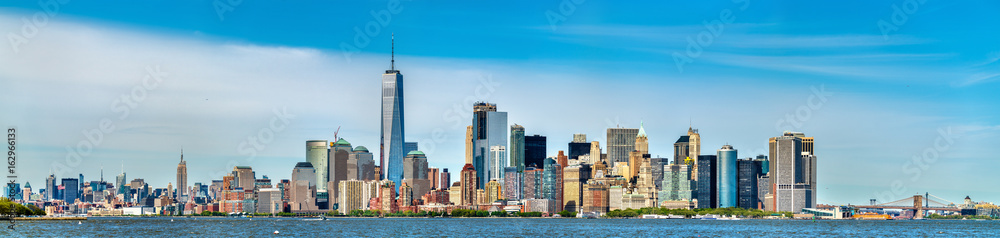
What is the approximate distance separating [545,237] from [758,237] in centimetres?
3042

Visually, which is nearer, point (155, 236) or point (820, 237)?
point (155, 236)

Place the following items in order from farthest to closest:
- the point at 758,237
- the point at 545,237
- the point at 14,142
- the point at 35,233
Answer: the point at 758,237 → the point at 545,237 → the point at 35,233 → the point at 14,142

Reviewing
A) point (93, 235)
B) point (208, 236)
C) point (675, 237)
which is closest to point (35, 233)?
point (93, 235)

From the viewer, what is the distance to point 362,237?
13788 centimetres

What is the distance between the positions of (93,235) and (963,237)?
113662 mm

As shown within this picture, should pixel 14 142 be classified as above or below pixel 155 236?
above

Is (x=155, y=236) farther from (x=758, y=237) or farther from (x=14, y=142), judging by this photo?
(x=758, y=237)

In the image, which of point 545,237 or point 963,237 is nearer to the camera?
point 545,237

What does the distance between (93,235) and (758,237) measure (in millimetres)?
83416

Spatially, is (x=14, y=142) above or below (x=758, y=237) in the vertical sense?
above

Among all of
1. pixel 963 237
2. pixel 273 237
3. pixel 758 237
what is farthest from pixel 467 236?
pixel 963 237

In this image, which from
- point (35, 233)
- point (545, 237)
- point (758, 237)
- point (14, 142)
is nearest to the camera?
point (14, 142)

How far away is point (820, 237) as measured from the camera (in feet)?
490

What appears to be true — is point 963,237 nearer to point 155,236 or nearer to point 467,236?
point 467,236
